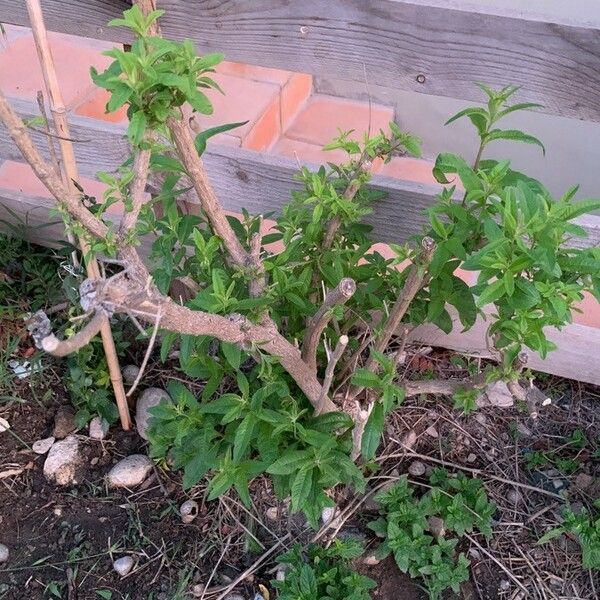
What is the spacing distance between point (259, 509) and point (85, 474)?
1.83ft

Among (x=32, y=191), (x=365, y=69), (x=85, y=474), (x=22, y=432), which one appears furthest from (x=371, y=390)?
(x=32, y=191)

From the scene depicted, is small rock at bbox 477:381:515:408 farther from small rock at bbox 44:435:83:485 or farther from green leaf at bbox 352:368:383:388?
small rock at bbox 44:435:83:485

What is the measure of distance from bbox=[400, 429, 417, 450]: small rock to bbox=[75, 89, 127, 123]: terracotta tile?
6.55ft

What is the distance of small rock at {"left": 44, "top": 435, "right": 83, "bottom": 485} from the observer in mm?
2127

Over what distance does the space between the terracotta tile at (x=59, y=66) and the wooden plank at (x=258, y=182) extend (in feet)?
4.21

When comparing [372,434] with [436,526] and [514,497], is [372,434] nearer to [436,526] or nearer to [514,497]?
[436,526]

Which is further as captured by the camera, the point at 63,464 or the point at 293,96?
the point at 293,96

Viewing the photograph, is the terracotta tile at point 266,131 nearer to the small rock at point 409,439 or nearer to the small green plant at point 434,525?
the small rock at point 409,439

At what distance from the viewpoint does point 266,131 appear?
340cm

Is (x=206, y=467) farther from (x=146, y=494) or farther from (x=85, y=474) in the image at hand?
(x=85, y=474)

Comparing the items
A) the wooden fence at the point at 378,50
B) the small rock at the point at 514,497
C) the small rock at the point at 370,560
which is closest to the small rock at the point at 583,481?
the small rock at the point at 514,497

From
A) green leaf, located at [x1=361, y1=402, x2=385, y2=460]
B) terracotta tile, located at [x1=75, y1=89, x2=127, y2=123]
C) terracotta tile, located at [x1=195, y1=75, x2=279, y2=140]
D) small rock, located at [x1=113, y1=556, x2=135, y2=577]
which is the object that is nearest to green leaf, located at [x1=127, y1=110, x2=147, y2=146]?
green leaf, located at [x1=361, y1=402, x2=385, y2=460]

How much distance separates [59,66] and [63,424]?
2.06 metres

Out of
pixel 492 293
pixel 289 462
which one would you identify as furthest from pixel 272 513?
pixel 492 293
